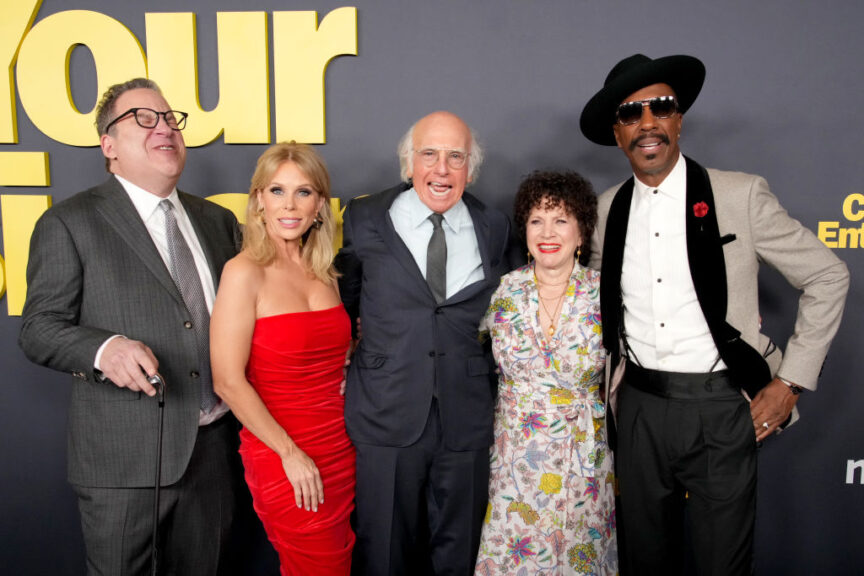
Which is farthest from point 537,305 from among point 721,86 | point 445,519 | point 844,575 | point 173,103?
point 844,575

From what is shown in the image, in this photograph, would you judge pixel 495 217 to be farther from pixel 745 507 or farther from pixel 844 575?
pixel 844 575

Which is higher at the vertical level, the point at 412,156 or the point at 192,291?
the point at 412,156

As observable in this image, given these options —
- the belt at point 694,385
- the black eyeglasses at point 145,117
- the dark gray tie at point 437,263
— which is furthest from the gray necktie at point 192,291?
the belt at point 694,385

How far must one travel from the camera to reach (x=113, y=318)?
1747 millimetres

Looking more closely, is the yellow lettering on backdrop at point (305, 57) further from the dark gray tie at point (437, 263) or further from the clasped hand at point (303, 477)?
the clasped hand at point (303, 477)

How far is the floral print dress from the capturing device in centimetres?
191

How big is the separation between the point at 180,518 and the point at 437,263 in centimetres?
121

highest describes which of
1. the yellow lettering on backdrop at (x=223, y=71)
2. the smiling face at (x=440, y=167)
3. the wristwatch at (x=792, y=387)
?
the yellow lettering on backdrop at (x=223, y=71)

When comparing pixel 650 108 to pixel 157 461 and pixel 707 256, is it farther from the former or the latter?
pixel 157 461

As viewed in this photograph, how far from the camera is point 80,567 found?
109 inches

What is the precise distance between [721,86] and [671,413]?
61.1 inches

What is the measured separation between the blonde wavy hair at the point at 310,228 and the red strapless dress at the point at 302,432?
18 cm

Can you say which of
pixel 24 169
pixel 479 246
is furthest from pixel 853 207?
pixel 24 169

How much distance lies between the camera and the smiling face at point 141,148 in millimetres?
1866
